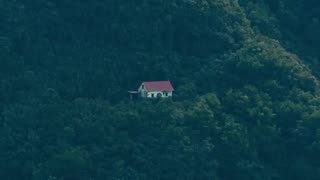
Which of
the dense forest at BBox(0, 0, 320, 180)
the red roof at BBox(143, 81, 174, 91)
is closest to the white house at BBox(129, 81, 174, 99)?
the red roof at BBox(143, 81, 174, 91)

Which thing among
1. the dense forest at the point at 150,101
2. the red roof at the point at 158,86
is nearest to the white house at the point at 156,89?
the red roof at the point at 158,86

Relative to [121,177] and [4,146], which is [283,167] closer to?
[121,177]

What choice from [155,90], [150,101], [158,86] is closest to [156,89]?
[155,90]

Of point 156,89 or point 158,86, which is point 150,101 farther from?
point 158,86

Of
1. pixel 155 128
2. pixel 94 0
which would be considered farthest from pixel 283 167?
pixel 94 0

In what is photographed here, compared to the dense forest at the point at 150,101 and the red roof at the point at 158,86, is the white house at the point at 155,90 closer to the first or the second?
the red roof at the point at 158,86

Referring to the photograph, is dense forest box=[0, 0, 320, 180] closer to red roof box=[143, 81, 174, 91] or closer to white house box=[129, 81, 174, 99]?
white house box=[129, 81, 174, 99]

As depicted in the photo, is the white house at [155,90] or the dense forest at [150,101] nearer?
the dense forest at [150,101]
